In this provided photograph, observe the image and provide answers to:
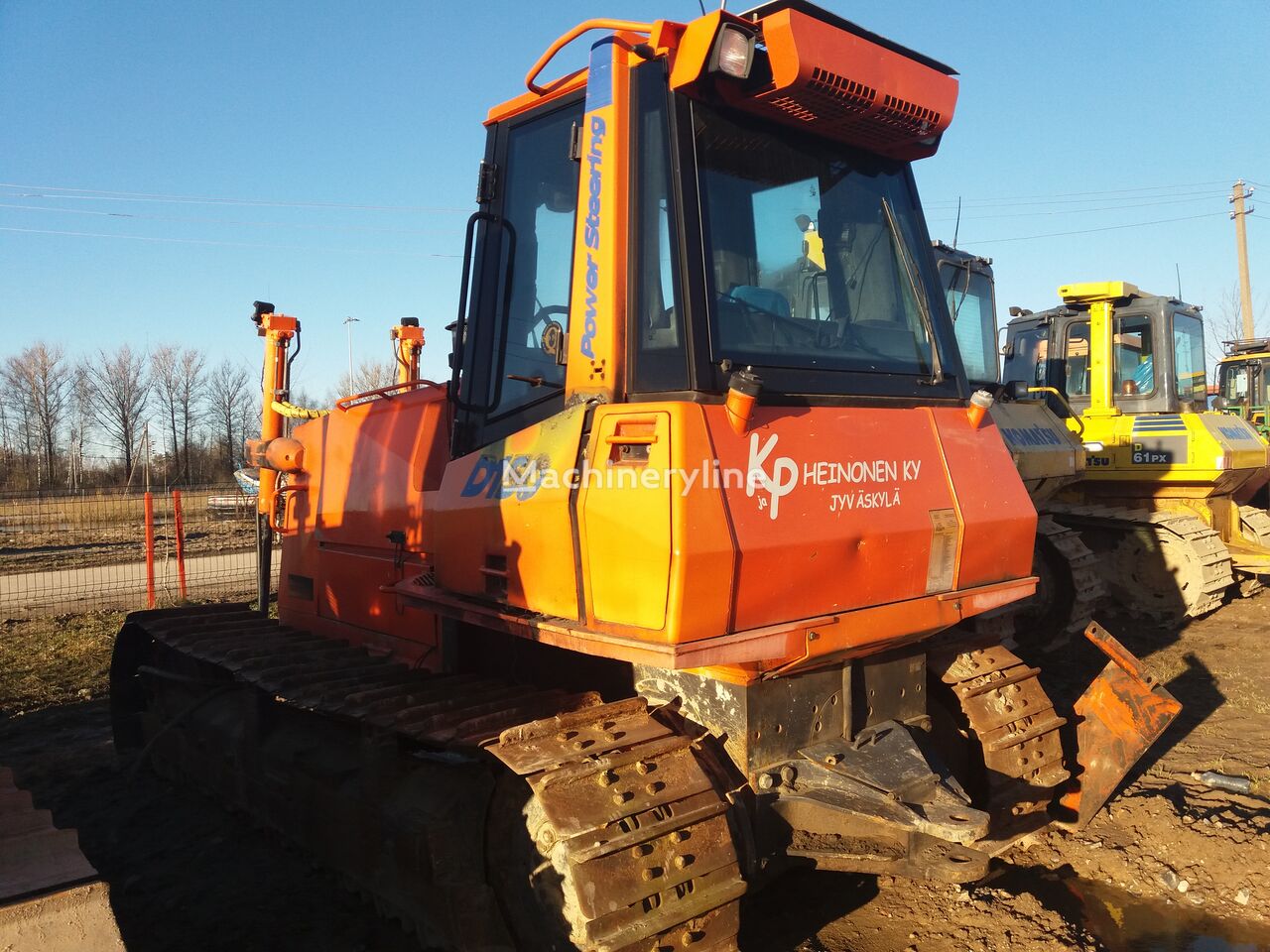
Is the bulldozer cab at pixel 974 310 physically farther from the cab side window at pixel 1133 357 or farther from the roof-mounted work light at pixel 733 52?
the roof-mounted work light at pixel 733 52

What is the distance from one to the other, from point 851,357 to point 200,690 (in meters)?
4.29

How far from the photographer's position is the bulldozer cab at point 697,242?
10.0ft

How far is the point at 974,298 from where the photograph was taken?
801 cm

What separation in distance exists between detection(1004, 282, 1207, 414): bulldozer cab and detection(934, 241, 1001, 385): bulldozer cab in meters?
2.81

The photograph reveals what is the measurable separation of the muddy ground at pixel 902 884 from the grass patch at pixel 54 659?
145 cm

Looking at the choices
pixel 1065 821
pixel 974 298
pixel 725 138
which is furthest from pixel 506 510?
pixel 974 298

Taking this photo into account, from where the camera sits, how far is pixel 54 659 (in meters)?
8.79

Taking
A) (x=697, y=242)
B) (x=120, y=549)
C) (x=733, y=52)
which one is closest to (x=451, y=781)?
Answer: (x=697, y=242)

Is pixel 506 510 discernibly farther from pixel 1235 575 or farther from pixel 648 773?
pixel 1235 575

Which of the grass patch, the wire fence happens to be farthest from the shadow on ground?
A: the wire fence

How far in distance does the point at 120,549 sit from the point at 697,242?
710 inches

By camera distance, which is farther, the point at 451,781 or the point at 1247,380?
the point at 1247,380

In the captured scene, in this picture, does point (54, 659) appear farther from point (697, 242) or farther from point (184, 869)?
point (697, 242)

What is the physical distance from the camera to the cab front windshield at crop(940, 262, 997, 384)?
25.5 ft
